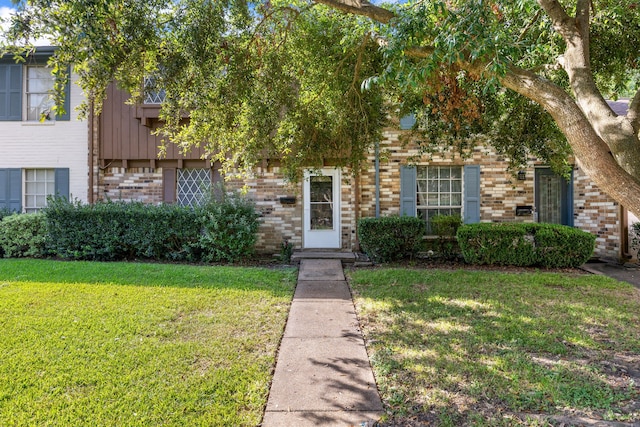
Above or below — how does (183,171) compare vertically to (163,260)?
above

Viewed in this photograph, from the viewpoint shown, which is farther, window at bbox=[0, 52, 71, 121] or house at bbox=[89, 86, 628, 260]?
window at bbox=[0, 52, 71, 121]

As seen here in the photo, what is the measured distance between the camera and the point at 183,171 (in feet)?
33.5

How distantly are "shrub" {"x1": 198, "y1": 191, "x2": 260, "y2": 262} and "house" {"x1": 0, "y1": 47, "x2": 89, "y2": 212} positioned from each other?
417 cm

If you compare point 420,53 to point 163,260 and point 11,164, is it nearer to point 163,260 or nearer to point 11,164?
point 163,260

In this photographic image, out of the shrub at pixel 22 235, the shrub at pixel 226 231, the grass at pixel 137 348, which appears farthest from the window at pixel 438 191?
the shrub at pixel 22 235

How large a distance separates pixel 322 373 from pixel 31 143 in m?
10.8

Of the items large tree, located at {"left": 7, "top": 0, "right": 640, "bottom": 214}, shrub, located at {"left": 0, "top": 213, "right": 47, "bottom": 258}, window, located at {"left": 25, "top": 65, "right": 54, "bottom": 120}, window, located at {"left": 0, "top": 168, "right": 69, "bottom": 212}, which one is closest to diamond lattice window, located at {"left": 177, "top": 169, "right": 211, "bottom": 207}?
window, located at {"left": 0, "top": 168, "right": 69, "bottom": 212}

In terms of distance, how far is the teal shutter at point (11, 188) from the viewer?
33.1 ft

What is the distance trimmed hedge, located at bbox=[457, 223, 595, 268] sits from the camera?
7.90 metres

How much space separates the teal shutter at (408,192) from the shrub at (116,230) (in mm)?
5065

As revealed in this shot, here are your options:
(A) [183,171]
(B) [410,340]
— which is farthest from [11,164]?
(B) [410,340]

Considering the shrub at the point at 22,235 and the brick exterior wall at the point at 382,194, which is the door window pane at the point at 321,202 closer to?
the brick exterior wall at the point at 382,194

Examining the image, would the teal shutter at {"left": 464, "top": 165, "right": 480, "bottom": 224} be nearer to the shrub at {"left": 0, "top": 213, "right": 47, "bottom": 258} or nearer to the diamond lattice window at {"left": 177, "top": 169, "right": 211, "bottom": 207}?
the diamond lattice window at {"left": 177, "top": 169, "right": 211, "bottom": 207}

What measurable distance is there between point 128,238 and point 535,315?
7952mm
